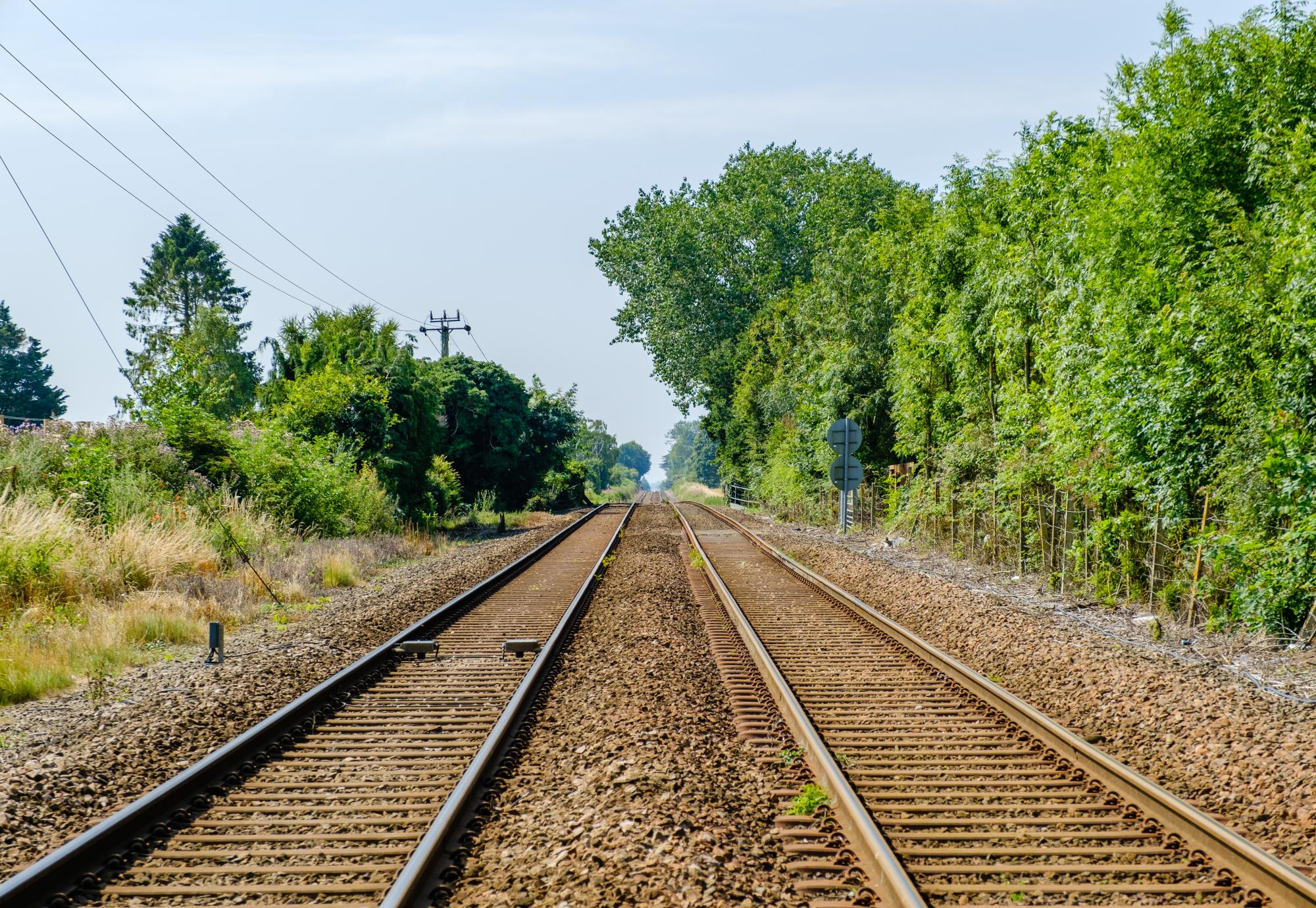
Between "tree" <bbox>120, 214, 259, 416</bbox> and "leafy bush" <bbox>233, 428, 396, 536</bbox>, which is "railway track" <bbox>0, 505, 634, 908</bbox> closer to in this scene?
"leafy bush" <bbox>233, 428, 396, 536</bbox>

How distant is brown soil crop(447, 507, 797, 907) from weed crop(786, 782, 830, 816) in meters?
0.13

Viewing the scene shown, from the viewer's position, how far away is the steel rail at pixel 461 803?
4.29 m

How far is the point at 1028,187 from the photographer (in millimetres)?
16109

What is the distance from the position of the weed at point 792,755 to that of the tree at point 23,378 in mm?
76168

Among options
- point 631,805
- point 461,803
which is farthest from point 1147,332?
point 461,803

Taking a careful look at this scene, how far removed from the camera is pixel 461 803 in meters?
5.30

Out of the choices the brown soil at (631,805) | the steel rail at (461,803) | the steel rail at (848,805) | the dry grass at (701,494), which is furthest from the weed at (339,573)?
the dry grass at (701,494)

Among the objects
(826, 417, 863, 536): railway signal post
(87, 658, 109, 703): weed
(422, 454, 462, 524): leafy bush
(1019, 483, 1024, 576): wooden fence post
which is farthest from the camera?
(422, 454, 462, 524): leafy bush

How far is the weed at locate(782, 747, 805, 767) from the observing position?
631cm

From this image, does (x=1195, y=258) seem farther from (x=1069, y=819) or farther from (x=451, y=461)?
(x=451, y=461)

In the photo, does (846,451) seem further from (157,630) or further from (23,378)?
(23,378)

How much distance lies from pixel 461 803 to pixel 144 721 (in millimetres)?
3321

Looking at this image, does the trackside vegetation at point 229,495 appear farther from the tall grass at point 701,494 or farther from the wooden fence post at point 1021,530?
the tall grass at point 701,494

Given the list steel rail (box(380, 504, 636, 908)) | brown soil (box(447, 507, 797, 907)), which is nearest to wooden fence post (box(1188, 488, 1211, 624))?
brown soil (box(447, 507, 797, 907))
